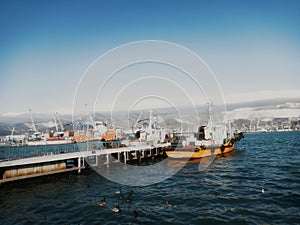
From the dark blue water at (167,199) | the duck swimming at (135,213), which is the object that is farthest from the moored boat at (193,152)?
the duck swimming at (135,213)

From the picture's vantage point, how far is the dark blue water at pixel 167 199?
18781 mm

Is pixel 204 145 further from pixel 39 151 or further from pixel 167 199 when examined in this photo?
pixel 39 151

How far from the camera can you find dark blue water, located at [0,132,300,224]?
18781mm

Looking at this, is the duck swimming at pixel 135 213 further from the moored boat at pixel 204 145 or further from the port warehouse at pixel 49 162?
the moored boat at pixel 204 145

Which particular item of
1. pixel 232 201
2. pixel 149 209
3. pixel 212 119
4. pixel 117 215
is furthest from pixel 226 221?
pixel 212 119

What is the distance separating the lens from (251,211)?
63.6ft

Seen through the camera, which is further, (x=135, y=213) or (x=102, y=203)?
(x=102, y=203)

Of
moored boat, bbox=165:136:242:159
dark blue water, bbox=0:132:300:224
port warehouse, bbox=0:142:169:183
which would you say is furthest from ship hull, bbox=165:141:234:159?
dark blue water, bbox=0:132:300:224

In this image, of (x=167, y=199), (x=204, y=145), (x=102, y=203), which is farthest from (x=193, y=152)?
(x=102, y=203)

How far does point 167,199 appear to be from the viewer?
2389cm

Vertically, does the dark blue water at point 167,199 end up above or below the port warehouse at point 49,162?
below

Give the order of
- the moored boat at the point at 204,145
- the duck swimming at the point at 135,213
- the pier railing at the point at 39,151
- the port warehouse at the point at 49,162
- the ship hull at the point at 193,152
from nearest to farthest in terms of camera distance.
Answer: the duck swimming at the point at 135,213 → the port warehouse at the point at 49,162 → the pier railing at the point at 39,151 → the ship hull at the point at 193,152 → the moored boat at the point at 204,145

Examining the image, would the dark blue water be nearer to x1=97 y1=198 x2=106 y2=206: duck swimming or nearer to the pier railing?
x1=97 y1=198 x2=106 y2=206: duck swimming

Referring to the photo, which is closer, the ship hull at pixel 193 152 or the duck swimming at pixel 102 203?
Result: the duck swimming at pixel 102 203
